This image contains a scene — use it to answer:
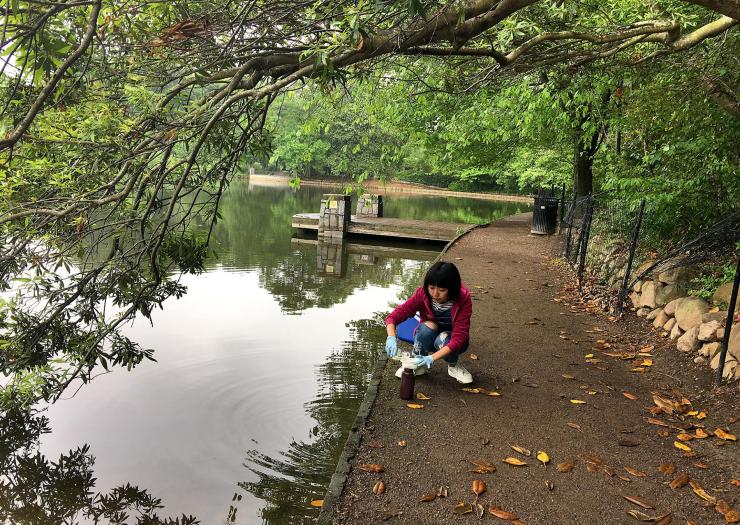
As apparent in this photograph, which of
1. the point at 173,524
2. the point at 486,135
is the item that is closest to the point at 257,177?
the point at 486,135

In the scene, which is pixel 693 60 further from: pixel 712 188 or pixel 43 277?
pixel 43 277

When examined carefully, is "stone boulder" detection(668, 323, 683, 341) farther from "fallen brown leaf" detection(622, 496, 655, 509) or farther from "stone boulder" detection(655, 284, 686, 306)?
"fallen brown leaf" detection(622, 496, 655, 509)

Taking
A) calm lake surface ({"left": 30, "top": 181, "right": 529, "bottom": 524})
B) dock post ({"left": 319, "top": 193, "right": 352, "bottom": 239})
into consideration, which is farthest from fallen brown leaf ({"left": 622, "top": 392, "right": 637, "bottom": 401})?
dock post ({"left": 319, "top": 193, "right": 352, "bottom": 239})

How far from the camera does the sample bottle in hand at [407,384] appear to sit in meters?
4.56

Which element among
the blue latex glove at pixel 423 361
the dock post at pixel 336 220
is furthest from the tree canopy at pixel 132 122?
the dock post at pixel 336 220

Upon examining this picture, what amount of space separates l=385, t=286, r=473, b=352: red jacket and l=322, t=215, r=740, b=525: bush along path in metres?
0.57

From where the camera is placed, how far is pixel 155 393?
6.61 meters

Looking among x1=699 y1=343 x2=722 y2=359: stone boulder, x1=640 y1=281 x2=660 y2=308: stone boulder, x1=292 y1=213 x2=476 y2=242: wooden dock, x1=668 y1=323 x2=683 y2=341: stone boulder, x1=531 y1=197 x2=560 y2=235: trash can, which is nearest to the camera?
x1=699 y1=343 x2=722 y2=359: stone boulder

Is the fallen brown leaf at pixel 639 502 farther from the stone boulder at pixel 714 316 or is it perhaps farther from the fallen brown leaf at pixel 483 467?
the stone boulder at pixel 714 316

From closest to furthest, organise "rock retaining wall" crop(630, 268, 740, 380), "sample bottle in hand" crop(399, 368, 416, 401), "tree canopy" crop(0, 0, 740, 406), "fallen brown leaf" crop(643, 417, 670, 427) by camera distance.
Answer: "tree canopy" crop(0, 0, 740, 406)
"fallen brown leaf" crop(643, 417, 670, 427)
"sample bottle in hand" crop(399, 368, 416, 401)
"rock retaining wall" crop(630, 268, 740, 380)

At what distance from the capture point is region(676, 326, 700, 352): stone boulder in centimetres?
569

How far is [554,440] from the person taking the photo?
13.1ft

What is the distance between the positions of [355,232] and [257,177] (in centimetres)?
4210

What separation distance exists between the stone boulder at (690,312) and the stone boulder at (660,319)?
0.25 meters
